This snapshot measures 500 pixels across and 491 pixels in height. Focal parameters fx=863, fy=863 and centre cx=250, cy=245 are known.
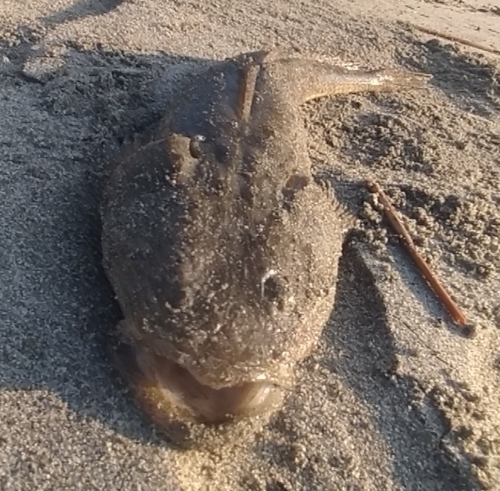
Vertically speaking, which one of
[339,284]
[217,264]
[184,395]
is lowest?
[339,284]

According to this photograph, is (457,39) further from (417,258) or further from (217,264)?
(217,264)

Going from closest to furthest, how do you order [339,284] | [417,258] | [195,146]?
[195,146] < [339,284] < [417,258]

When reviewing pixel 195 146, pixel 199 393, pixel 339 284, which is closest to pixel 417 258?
pixel 339 284

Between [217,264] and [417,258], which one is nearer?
[217,264]

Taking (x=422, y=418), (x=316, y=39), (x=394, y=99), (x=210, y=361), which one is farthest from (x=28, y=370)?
(x=316, y=39)

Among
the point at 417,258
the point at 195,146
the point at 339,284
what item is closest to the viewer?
the point at 195,146

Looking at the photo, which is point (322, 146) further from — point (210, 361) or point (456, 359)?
point (210, 361)
